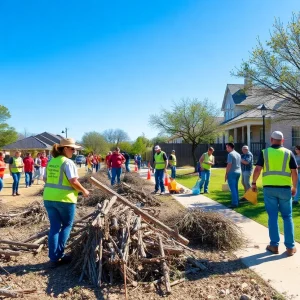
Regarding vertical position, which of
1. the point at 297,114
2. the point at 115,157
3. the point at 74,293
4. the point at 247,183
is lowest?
the point at 74,293

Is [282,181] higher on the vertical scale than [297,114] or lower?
lower

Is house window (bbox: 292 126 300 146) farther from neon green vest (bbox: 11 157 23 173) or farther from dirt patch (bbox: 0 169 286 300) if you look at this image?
dirt patch (bbox: 0 169 286 300)


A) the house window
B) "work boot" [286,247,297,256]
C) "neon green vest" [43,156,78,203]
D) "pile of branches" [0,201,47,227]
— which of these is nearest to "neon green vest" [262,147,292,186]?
"work boot" [286,247,297,256]

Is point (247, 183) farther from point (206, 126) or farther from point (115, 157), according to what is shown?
point (206, 126)

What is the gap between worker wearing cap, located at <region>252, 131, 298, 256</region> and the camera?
16.7 feet

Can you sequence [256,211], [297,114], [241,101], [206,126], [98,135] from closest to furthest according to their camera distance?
1. [256,211]
2. [297,114]
3. [206,126]
4. [241,101]
5. [98,135]

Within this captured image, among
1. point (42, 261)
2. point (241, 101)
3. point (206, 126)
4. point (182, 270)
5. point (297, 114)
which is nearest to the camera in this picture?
point (182, 270)

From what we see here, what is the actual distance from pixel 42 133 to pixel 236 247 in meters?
80.9

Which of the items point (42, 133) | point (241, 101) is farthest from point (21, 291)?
point (42, 133)

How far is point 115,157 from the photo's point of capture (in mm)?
13602

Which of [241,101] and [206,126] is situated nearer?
[206,126]

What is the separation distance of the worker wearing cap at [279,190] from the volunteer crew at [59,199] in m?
3.04

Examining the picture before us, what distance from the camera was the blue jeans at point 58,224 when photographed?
4.58 m

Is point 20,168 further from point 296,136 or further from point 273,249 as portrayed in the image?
point 296,136
